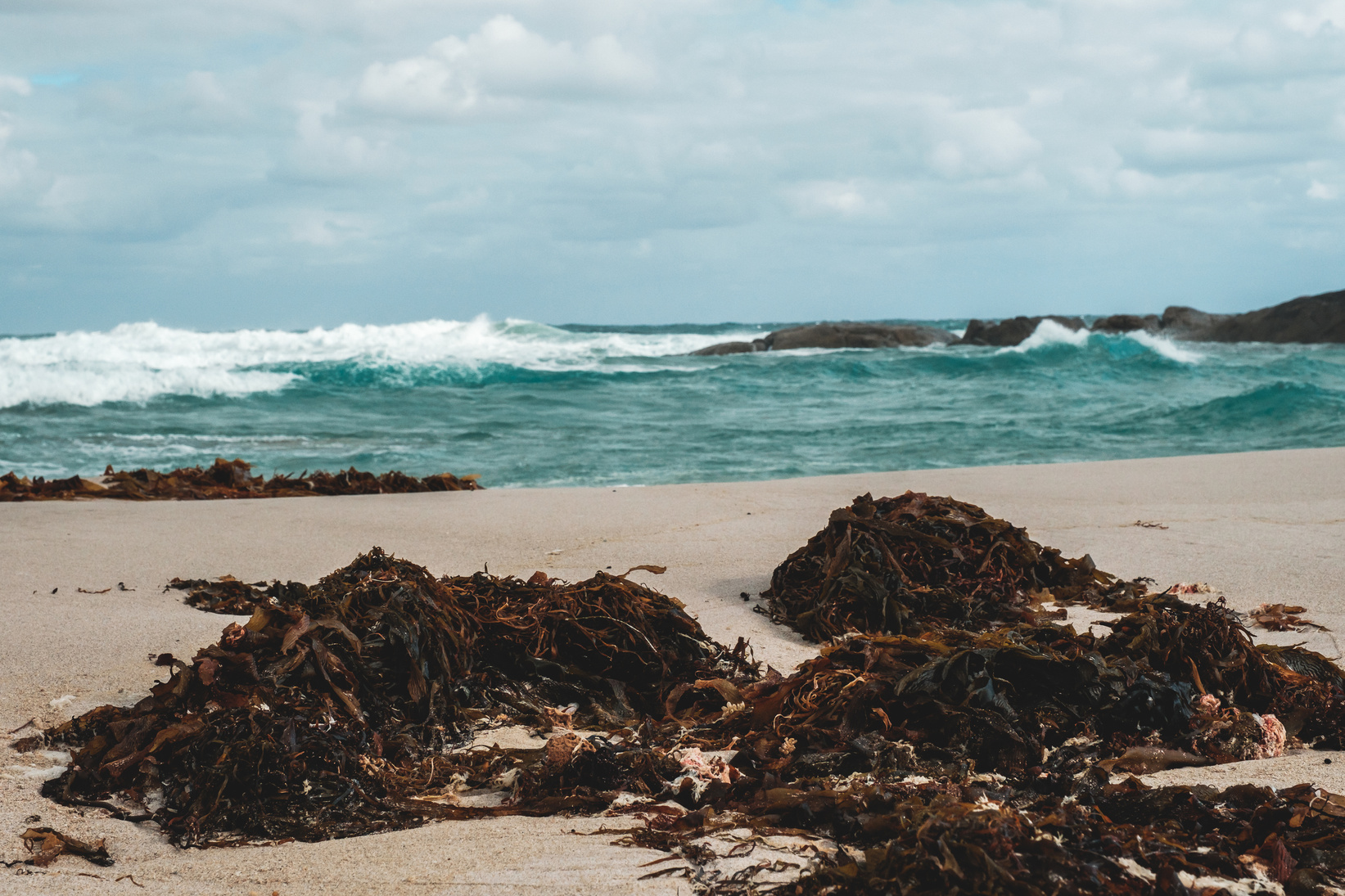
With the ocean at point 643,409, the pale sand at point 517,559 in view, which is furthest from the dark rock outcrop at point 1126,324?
the pale sand at point 517,559

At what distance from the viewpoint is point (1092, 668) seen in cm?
254

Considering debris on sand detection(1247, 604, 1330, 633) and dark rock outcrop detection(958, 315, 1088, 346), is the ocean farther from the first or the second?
debris on sand detection(1247, 604, 1330, 633)

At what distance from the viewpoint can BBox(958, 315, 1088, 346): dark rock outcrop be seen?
32.1 m

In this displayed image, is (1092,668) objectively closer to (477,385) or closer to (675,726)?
(675,726)

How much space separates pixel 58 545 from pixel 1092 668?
13.3 ft

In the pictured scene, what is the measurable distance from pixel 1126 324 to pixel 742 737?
35.7 m

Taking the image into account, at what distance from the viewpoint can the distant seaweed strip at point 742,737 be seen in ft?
5.70

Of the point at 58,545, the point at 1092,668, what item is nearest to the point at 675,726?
the point at 1092,668

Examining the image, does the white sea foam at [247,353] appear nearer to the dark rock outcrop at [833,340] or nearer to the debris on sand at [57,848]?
the dark rock outcrop at [833,340]

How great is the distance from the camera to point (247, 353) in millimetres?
26328

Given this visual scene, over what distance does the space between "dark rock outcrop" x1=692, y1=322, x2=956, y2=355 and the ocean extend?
3.43m

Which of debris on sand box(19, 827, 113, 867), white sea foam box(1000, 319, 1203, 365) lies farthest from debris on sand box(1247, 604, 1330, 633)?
white sea foam box(1000, 319, 1203, 365)

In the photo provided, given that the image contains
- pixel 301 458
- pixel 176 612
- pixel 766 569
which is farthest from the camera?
pixel 301 458

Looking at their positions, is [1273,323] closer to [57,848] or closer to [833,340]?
[833,340]
